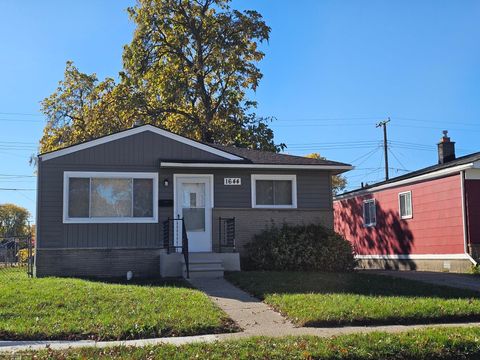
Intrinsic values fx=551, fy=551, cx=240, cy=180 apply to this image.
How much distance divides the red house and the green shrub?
12.7 feet

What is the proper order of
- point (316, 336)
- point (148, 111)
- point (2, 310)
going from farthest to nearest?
1. point (148, 111)
2. point (2, 310)
3. point (316, 336)

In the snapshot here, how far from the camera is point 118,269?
14844 mm

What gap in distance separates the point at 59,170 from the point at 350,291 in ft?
28.0

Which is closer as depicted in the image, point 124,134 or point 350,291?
point 350,291

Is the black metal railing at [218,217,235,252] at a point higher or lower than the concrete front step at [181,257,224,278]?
higher

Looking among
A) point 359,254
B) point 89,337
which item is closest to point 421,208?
point 359,254

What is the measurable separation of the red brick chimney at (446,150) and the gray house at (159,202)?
18.4ft

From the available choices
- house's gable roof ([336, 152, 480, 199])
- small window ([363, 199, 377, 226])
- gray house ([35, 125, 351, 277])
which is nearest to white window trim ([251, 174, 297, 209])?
gray house ([35, 125, 351, 277])

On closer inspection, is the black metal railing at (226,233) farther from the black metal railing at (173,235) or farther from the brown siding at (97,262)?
the brown siding at (97,262)

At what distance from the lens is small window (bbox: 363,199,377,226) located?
21772 mm

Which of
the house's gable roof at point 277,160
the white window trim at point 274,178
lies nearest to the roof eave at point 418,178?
the house's gable roof at point 277,160

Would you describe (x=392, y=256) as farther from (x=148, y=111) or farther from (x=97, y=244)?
(x=148, y=111)

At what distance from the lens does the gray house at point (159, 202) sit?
1477 cm

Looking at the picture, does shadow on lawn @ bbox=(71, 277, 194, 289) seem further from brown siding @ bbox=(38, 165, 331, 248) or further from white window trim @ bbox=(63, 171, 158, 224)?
white window trim @ bbox=(63, 171, 158, 224)
